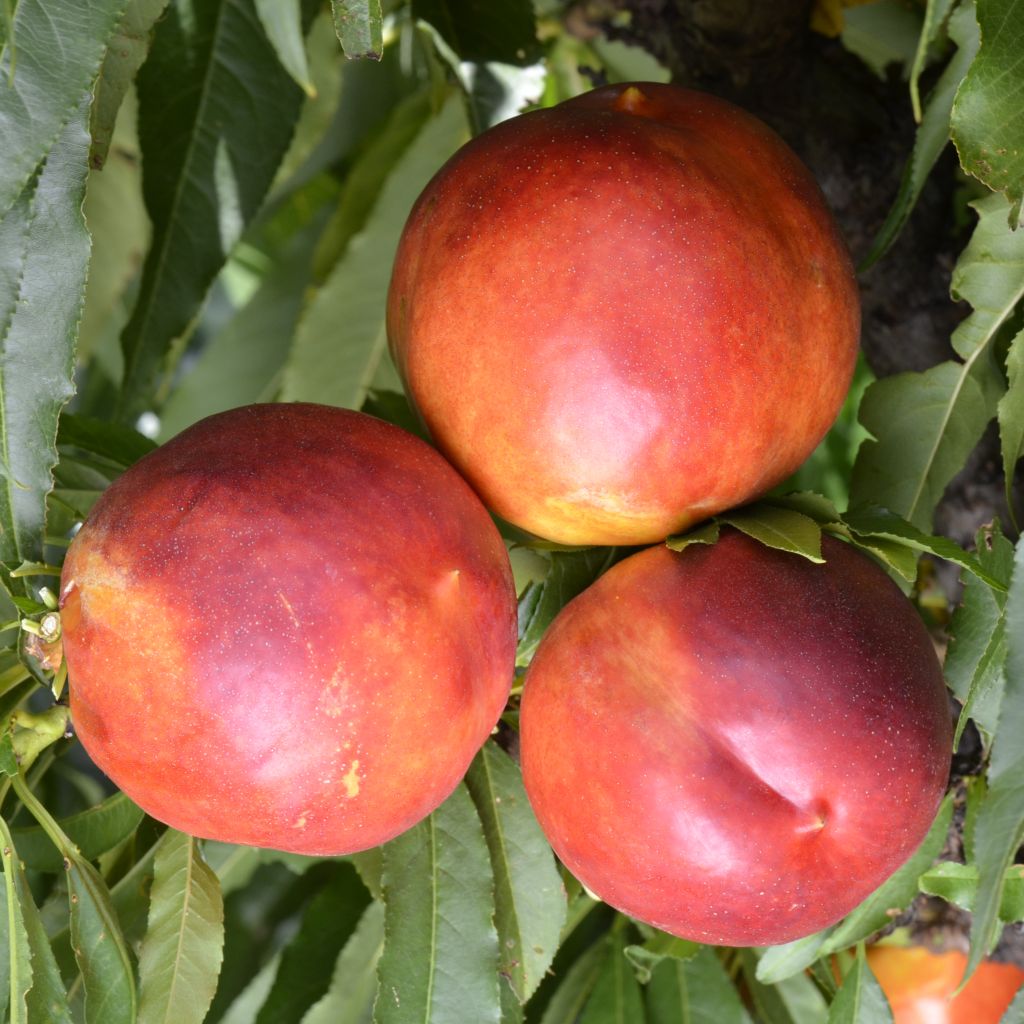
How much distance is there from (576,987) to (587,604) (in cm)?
55

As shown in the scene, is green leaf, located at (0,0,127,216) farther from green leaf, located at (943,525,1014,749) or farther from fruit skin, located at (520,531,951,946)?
green leaf, located at (943,525,1014,749)

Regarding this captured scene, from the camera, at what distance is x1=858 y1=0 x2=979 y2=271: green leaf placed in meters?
0.71

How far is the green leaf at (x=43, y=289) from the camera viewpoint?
644 mm

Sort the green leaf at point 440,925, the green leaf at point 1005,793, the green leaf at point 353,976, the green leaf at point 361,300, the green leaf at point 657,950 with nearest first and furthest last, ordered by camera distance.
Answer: the green leaf at point 1005,793 < the green leaf at point 440,925 < the green leaf at point 657,950 < the green leaf at point 353,976 < the green leaf at point 361,300

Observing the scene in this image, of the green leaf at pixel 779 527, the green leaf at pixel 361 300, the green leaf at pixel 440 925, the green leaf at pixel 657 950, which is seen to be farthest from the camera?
the green leaf at pixel 361 300

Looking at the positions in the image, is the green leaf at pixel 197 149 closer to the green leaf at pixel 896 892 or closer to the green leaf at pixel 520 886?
the green leaf at pixel 520 886

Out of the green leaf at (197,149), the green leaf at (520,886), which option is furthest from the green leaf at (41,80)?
the green leaf at (520,886)

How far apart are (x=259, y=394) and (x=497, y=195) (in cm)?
72

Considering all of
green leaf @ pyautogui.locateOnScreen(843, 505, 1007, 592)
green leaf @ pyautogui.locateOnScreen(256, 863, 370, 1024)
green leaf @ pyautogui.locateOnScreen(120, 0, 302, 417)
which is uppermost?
green leaf @ pyautogui.locateOnScreen(120, 0, 302, 417)

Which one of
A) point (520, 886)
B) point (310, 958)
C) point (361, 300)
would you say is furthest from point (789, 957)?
point (361, 300)

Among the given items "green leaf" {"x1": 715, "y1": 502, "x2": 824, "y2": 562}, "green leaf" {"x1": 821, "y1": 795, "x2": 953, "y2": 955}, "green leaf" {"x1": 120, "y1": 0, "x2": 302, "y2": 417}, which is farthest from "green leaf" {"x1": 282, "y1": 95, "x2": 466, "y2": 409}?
"green leaf" {"x1": 821, "y1": 795, "x2": 953, "y2": 955}

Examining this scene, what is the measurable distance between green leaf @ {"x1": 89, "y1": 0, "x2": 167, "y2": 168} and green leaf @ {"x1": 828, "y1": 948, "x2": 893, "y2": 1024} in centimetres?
75

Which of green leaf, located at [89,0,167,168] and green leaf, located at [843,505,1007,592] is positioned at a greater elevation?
green leaf, located at [89,0,167,168]

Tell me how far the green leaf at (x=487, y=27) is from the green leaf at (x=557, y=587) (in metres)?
0.44
